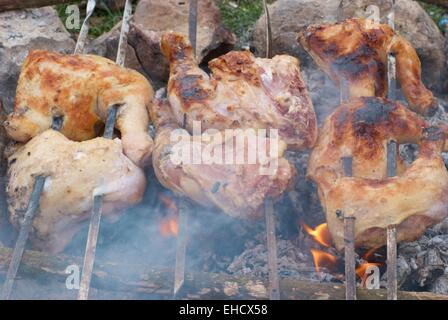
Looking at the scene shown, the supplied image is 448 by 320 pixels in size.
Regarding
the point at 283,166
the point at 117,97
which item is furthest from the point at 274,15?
the point at 283,166

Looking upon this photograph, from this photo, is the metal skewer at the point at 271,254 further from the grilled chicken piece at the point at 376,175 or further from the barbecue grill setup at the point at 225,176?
the grilled chicken piece at the point at 376,175

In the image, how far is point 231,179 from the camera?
10.5ft

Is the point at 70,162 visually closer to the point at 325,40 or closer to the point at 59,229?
the point at 59,229

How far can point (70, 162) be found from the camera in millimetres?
3355

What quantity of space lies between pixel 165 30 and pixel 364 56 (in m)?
1.82

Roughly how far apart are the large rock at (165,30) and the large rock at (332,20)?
1.32 ft

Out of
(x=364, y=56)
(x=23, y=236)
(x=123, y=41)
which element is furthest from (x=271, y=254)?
(x=123, y=41)

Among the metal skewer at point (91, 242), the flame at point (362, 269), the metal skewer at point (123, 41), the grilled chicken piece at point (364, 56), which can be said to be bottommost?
the flame at point (362, 269)

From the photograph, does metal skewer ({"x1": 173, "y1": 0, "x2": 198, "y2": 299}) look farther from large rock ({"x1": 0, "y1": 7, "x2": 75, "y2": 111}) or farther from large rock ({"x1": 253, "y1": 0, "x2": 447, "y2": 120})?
large rock ({"x1": 0, "y1": 7, "x2": 75, "y2": 111})

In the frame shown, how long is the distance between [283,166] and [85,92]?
4.35 feet

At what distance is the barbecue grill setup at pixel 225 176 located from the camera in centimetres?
308

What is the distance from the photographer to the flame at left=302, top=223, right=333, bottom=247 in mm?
3588

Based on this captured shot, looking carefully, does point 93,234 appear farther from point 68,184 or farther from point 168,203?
point 168,203

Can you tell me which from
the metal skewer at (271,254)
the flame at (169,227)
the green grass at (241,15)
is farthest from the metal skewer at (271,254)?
the green grass at (241,15)
